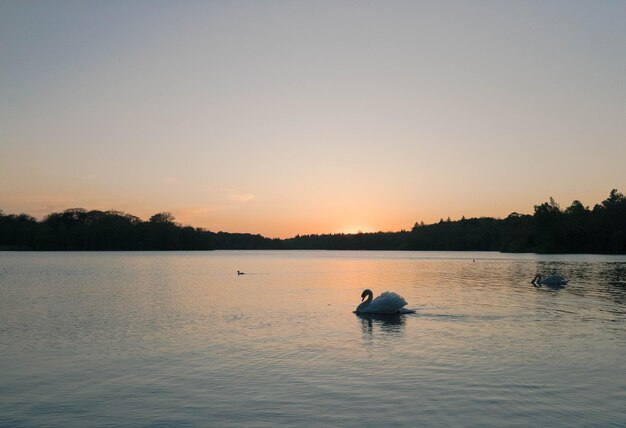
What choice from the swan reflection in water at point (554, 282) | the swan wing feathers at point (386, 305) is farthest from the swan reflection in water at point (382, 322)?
the swan reflection in water at point (554, 282)

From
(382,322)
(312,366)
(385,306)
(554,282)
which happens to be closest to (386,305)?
(385,306)

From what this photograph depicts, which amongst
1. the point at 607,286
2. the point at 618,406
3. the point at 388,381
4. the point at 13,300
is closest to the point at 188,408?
the point at 388,381

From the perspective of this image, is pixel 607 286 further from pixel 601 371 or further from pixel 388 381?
pixel 388 381

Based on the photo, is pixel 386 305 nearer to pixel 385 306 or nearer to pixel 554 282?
pixel 385 306

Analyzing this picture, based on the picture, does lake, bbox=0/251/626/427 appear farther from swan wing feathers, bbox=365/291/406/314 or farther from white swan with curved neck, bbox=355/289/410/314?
swan wing feathers, bbox=365/291/406/314

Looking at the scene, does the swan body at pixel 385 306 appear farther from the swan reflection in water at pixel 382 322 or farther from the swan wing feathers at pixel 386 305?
the swan reflection in water at pixel 382 322

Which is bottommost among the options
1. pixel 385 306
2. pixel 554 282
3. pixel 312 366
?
pixel 312 366

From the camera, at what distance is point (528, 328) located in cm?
2180

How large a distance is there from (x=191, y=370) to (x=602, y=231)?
137 meters

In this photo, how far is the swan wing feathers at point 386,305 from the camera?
26656mm

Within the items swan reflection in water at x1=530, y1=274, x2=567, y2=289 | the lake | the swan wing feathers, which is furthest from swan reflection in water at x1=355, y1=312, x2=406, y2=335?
swan reflection in water at x1=530, y1=274, x2=567, y2=289

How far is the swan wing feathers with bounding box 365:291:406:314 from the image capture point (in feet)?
87.5

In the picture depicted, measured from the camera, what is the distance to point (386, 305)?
26.7m

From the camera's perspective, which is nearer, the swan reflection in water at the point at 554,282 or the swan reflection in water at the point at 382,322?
the swan reflection in water at the point at 382,322
